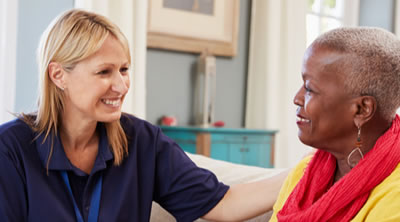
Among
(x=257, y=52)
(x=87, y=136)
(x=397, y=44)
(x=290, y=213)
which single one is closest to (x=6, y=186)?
(x=87, y=136)

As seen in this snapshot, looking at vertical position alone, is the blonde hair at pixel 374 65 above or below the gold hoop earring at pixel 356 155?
above

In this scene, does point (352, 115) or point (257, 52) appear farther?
point (257, 52)

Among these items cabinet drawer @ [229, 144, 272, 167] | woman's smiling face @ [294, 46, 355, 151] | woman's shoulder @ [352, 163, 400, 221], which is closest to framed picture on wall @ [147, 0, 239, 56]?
cabinet drawer @ [229, 144, 272, 167]

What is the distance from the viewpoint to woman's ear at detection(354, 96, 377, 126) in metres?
0.99

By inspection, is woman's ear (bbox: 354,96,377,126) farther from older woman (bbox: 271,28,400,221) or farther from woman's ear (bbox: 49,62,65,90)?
woman's ear (bbox: 49,62,65,90)

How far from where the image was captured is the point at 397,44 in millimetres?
991

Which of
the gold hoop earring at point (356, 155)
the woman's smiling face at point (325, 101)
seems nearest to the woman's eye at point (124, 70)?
the woman's smiling face at point (325, 101)

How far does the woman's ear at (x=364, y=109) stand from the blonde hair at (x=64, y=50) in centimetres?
80

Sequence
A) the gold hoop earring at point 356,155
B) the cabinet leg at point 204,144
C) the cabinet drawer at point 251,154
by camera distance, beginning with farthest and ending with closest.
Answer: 1. the cabinet drawer at point 251,154
2. the cabinet leg at point 204,144
3. the gold hoop earring at point 356,155

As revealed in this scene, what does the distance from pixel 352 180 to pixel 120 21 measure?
2871 millimetres

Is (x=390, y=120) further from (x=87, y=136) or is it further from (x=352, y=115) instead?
(x=87, y=136)

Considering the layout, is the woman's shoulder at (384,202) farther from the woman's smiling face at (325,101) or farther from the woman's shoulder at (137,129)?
the woman's shoulder at (137,129)

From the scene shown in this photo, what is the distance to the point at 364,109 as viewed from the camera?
1004 millimetres

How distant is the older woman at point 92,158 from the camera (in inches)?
55.8
